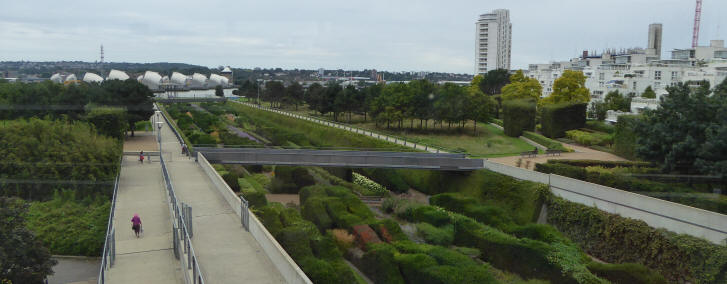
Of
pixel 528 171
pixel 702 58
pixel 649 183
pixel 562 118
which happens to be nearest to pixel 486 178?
pixel 528 171

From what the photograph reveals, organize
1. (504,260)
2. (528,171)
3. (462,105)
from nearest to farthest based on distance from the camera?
(504,260), (528,171), (462,105)

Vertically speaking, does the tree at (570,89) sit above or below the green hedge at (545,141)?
above

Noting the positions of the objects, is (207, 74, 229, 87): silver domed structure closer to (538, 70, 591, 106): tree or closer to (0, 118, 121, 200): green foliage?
(538, 70, 591, 106): tree

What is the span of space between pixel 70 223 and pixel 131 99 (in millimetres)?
23584

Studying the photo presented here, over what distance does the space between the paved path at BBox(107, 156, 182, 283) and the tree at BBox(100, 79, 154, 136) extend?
2028 centimetres

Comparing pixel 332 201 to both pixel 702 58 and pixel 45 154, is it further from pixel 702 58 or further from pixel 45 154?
pixel 702 58

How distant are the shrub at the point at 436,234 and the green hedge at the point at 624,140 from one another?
15.1 metres

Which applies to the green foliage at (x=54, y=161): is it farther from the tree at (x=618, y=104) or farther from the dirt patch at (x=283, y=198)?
the tree at (x=618, y=104)

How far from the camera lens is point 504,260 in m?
20.1

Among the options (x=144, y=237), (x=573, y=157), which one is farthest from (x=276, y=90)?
(x=144, y=237)

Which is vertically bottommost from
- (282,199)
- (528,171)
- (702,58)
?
(282,199)

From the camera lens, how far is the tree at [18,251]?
16.0 meters

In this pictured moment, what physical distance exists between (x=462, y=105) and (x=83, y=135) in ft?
96.8

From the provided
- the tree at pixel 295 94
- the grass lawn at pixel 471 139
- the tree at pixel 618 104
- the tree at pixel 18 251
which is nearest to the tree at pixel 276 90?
the tree at pixel 295 94
